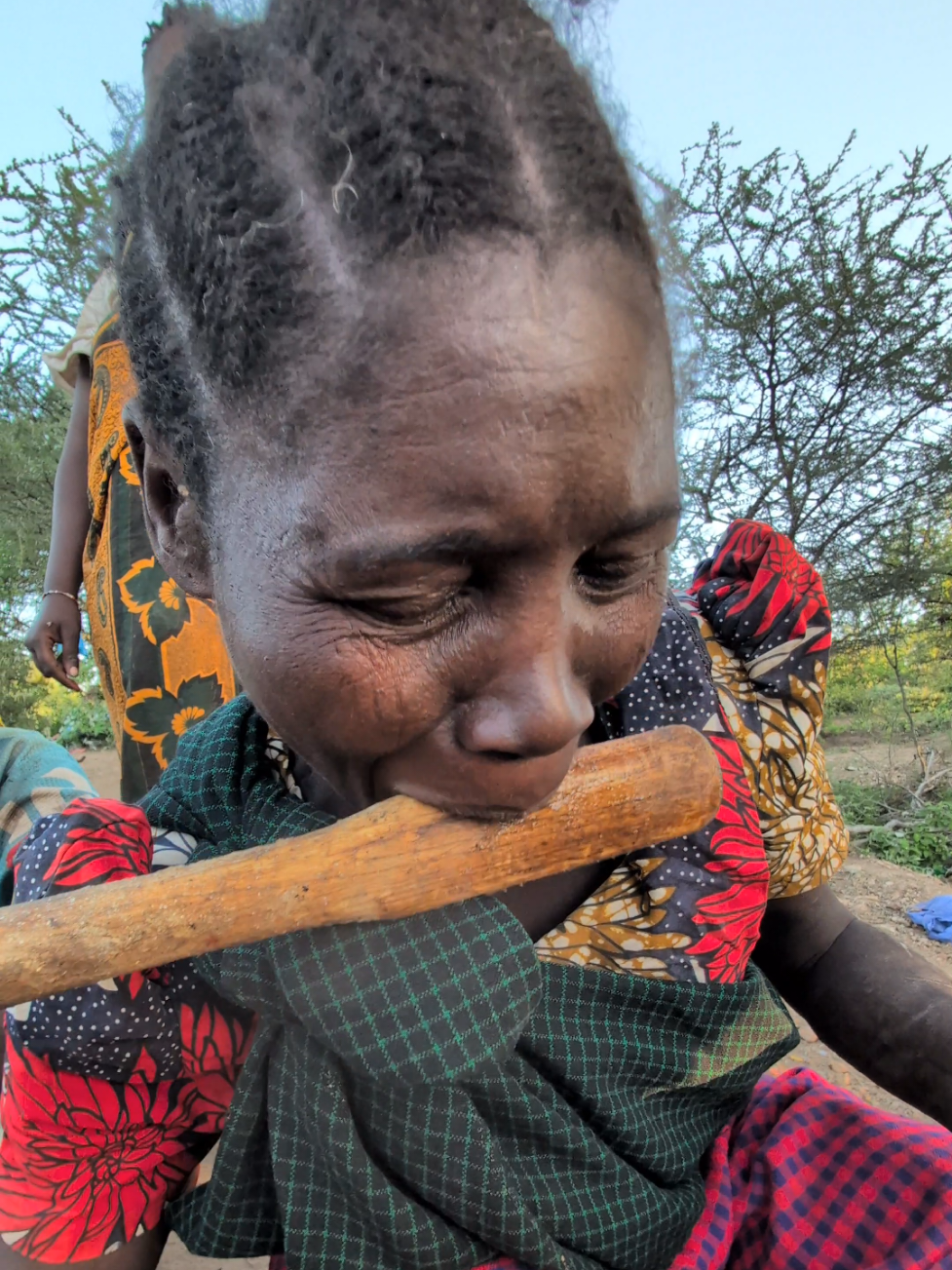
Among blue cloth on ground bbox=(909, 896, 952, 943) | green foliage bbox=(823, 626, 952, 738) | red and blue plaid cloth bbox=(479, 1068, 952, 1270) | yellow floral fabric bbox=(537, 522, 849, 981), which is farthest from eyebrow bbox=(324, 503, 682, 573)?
green foliage bbox=(823, 626, 952, 738)

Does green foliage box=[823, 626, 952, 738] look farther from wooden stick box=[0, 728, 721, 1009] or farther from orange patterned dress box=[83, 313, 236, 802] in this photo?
wooden stick box=[0, 728, 721, 1009]

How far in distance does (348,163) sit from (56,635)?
2534mm

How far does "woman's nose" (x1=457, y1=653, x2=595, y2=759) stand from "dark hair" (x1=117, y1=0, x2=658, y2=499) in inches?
10.9

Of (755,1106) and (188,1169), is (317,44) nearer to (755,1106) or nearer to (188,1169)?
(188,1169)

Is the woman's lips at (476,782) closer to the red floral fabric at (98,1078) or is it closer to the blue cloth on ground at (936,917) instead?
the red floral fabric at (98,1078)

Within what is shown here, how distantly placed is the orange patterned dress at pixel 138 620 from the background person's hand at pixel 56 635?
646 millimetres

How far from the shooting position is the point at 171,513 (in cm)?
91

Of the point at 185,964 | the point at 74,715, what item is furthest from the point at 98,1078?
the point at 74,715

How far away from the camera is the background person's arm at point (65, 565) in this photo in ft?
8.58

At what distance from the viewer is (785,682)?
1.16 metres

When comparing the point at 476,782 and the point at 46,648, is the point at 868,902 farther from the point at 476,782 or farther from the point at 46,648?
the point at 476,782

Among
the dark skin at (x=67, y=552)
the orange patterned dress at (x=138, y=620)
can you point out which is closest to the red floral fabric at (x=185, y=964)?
the orange patterned dress at (x=138, y=620)

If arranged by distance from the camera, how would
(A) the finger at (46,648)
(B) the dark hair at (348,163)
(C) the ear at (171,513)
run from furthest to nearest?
1. (A) the finger at (46,648)
2. (C) the ear at (171,513)
3. (B) the dark hair at (348,163)

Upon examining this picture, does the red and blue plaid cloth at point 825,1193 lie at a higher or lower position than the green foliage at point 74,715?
higher
